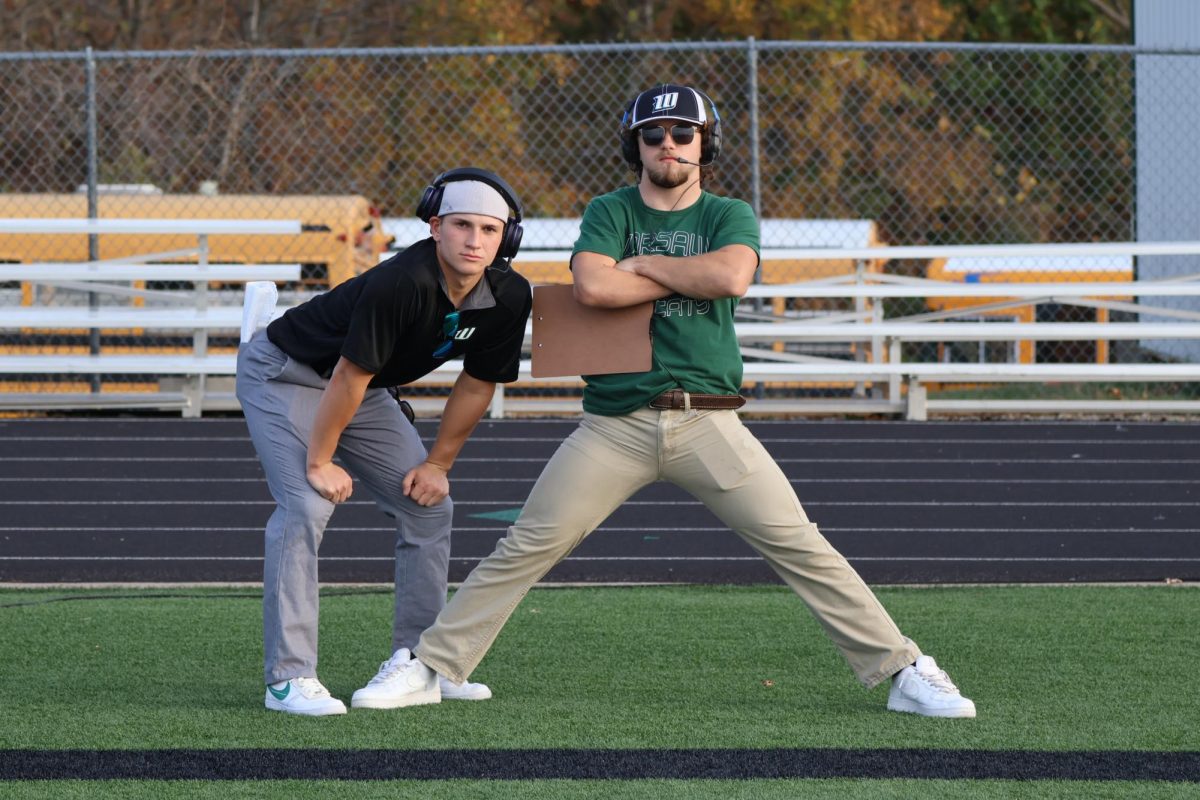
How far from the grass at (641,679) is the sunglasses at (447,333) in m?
1.05

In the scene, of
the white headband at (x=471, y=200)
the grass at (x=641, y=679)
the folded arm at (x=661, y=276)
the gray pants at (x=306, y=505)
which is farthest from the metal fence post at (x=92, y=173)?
the folded arm at (x=661, y=276)

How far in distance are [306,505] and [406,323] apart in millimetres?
627

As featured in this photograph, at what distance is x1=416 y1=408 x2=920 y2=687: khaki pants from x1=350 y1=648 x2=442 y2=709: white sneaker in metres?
0.25

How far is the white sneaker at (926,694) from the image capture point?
485 centimetres

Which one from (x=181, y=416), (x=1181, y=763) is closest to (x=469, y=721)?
(x=1181, y=763)

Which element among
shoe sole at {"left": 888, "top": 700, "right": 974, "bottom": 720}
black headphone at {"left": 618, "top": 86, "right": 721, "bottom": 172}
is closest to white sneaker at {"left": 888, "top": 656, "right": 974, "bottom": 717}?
shoe sole at {"left": 888, "top": 700, "right": 974, "bottom": 720}

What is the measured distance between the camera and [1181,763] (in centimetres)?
441

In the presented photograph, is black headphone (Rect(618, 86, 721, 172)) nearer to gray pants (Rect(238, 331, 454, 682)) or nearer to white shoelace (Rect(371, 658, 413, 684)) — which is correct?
gray pants (Rect(238, 331, 454, 682))

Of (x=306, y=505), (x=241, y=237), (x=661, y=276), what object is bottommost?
(x=306, y=505)

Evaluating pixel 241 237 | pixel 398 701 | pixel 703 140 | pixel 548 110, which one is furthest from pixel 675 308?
pixel 548 110

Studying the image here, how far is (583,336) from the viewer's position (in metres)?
4.89

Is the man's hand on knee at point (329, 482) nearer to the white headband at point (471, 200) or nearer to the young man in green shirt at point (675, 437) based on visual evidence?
the young man in green shirt at point (675, 437)

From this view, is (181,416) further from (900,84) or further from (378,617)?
(900,84)

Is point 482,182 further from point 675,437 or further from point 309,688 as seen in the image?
point 309,688
